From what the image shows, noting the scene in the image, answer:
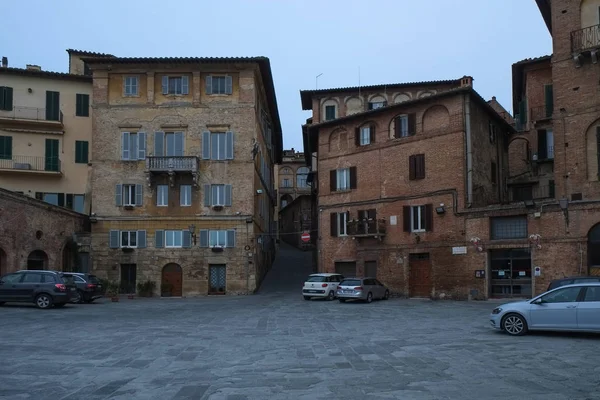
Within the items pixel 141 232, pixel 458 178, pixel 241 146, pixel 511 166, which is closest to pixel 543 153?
pixel 511 166

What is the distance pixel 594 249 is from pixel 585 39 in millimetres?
9996

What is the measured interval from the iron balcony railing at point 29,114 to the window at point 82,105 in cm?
126

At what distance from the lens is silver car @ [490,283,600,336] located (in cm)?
1503

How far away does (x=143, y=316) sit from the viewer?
23219mm

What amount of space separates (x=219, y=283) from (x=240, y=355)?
90.9 ft

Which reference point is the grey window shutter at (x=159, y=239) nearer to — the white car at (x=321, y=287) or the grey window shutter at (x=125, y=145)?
the grey window shutter at (x=125, y=145)

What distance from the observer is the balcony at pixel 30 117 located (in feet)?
142

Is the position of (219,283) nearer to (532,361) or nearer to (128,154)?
(128,154)

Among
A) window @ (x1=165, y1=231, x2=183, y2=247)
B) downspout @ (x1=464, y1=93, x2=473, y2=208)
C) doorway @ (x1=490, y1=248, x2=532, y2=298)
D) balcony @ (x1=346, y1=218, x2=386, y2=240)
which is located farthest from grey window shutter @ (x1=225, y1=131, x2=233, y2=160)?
doorway @ (x1=490, y1=248, x2=532, y2=298)

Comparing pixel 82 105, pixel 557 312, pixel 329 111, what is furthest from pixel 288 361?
pixel 329 111

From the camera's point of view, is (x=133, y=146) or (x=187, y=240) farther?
(x=133, y=146)

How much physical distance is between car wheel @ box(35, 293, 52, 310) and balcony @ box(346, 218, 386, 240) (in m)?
18.7

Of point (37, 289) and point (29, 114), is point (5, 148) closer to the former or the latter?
point (29, 114)

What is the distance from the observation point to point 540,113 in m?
43.5
